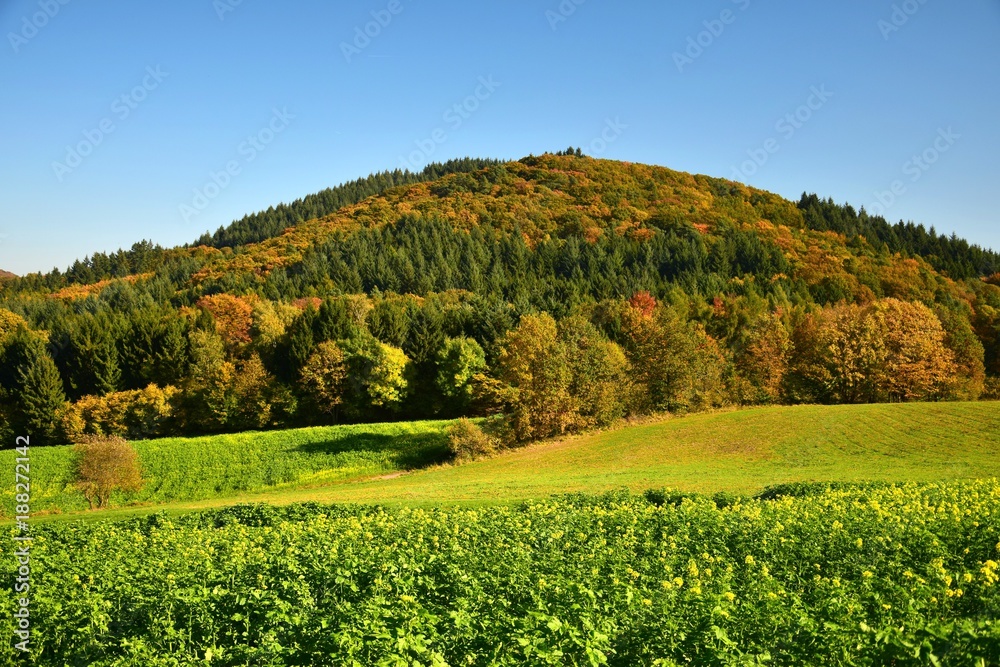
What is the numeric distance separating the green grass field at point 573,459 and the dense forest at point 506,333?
8.00 m

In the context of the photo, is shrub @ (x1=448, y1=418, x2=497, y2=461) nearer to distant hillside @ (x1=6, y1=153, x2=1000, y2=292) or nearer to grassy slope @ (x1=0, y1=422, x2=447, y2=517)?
grassy slope @ (x1=0, y1=422, x2=447, y2=517)

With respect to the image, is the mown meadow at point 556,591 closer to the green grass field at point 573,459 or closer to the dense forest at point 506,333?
the green grass field at point 573,459

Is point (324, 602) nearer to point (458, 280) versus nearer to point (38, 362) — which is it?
point (38, 362)

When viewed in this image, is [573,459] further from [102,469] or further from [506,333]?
[102,469]

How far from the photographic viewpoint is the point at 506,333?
69.8m

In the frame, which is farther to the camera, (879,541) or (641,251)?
(641,251)

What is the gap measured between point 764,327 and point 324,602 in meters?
68.6

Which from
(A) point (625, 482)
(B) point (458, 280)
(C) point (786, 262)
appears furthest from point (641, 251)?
(A) point (625, 482)

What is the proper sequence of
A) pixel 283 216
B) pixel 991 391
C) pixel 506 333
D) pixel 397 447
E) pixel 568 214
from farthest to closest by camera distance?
1. pixel 283 216
2. pixel 568 214
3. pixel 506 333
4. pixel 991 391
5. pixel 397 447

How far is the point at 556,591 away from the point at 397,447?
4531 centimetres

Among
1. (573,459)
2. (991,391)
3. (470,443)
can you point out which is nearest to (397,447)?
(470,443)

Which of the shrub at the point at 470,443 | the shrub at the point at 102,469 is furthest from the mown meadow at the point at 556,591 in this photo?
the shrub at the point at 470,443

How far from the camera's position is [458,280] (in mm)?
110062

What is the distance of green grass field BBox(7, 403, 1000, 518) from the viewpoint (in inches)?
1353
